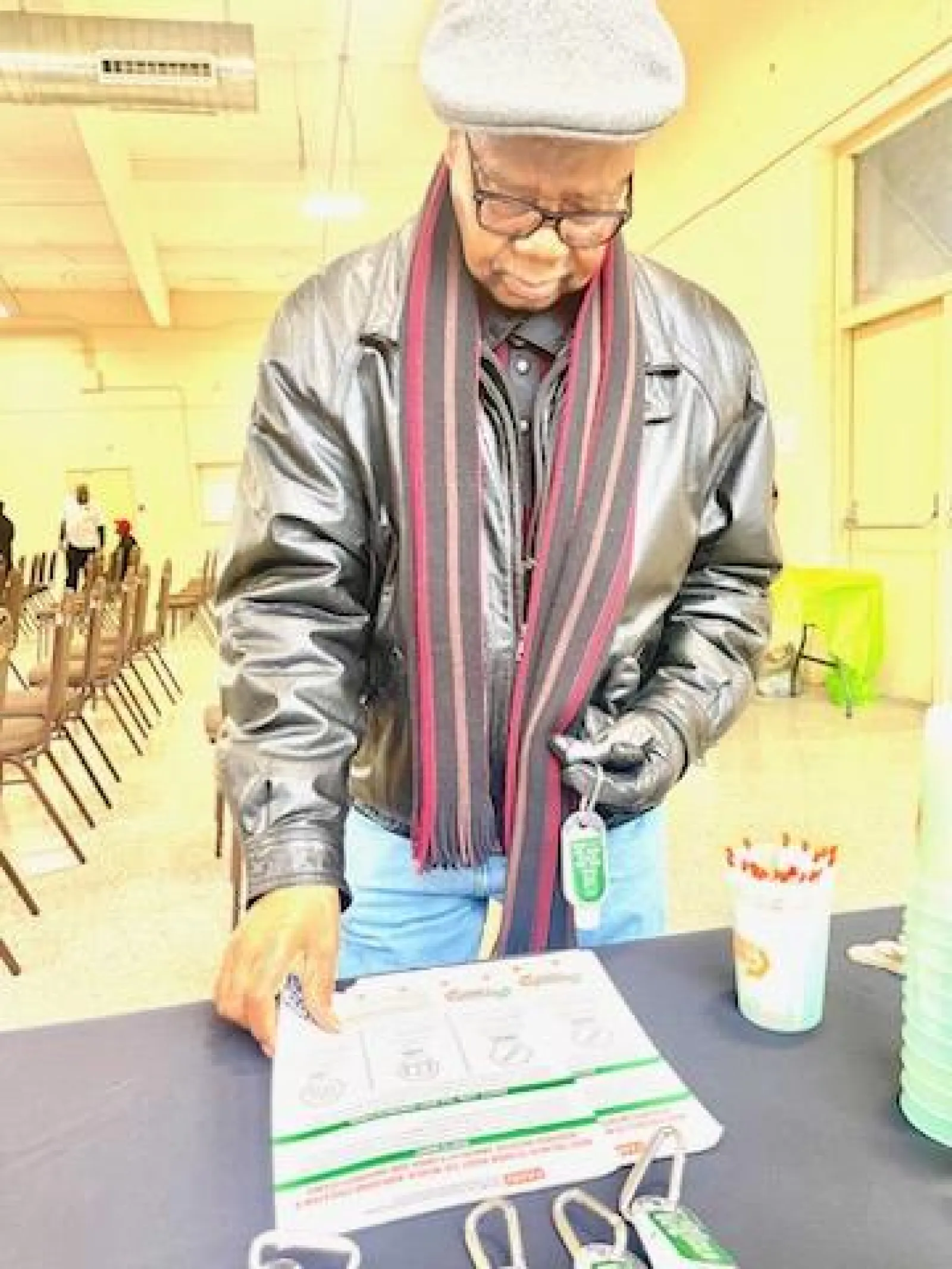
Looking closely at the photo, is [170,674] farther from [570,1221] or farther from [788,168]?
[570,1221]

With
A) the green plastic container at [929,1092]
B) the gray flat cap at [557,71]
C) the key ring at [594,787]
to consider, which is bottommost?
the green plastic container at [929,1092]

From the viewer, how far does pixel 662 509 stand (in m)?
0.90

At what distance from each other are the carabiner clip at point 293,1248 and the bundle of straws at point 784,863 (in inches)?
13.3

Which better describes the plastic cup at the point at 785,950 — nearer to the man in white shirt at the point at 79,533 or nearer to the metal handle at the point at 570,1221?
the metal handle at the point at 570,1221

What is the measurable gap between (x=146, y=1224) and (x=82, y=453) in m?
11.9

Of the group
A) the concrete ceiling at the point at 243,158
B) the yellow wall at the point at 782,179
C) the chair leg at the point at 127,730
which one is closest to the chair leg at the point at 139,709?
the chair leg at the point at 127,730

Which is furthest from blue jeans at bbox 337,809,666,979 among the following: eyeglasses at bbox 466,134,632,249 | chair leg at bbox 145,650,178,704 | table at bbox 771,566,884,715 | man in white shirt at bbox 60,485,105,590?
man in white shirt at bbox 60,485,105,590

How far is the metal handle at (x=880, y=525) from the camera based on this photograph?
462 cm

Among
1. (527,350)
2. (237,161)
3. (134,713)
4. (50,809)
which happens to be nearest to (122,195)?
(237,161)

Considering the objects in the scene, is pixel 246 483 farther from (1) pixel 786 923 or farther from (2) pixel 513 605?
(1) pixel 786 923

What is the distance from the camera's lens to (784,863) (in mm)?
697

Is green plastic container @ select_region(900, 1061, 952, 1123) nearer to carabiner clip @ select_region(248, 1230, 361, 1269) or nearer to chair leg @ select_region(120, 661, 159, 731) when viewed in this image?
carabiner clip @ select_region(248, 1230, 361, 1269)

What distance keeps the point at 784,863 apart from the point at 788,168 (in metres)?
5.47

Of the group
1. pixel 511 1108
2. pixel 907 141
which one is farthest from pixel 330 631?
pixel 907 141
